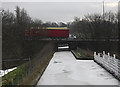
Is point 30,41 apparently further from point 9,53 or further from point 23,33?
point 9,53

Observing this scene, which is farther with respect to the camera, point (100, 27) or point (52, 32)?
point (100, 27)

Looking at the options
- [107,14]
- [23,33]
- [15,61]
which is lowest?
[15,61]

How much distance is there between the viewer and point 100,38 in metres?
44.0

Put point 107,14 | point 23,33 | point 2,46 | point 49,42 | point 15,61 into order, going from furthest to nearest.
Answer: point 107,14, point 49,42, point 23,33, point 2,46, point 15,61

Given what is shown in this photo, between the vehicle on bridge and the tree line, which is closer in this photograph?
the vehicle on bridge

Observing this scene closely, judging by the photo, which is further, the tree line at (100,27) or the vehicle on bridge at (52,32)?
the tree line at (100,27)

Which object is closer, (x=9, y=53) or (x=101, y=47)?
(x=9, y=53)

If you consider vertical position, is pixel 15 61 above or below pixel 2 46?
below

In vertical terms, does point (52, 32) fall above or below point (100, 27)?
below

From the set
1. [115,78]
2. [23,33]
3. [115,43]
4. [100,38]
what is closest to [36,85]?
[115,78]

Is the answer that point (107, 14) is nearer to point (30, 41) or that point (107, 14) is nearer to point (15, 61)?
point (30, 41)

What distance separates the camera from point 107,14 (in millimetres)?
54469

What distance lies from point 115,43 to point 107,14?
16.3 metres

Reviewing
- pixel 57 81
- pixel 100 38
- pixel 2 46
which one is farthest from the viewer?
pixel 100 38
